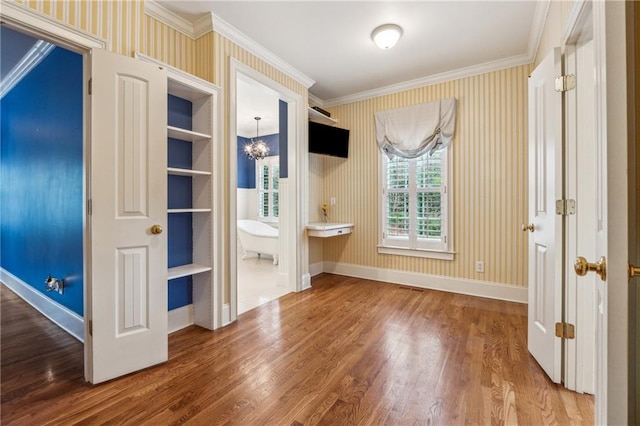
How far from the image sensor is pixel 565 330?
177 centimetres

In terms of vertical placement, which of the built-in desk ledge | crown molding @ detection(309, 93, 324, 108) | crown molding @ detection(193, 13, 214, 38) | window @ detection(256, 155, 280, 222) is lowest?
the built-in desk ledge

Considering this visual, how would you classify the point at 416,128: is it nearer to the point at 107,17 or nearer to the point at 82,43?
the point at 107,17

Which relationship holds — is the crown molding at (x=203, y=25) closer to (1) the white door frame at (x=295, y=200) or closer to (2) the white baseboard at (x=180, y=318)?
(1) the white door frame at (x=295, y=200)

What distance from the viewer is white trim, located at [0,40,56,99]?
271 centimetres

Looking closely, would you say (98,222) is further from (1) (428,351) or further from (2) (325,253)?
(2) (325,253)

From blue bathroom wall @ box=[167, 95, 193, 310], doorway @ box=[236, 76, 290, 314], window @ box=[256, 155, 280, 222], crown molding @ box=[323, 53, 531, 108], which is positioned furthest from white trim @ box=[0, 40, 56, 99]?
window @ box=[256, 155, 280, 222]

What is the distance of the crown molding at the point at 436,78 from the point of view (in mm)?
3340

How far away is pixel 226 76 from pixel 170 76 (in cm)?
65

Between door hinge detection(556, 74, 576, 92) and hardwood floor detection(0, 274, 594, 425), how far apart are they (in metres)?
1.86

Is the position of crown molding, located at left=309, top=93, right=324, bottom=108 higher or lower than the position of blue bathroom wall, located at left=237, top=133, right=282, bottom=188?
higher

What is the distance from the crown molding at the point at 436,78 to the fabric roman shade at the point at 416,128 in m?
0.30

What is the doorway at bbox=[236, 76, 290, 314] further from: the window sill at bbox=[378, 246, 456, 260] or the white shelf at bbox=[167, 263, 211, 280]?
the window sill at bbox=[378, 246, 456, 260]

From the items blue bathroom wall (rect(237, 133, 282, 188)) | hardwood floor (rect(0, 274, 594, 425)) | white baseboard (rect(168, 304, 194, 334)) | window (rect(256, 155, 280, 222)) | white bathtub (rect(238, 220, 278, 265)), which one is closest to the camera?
hardwood floor (rect(0, 274, 594, 425))

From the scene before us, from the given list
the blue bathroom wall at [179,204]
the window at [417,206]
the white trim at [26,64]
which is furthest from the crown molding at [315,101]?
the white trim at [26,64]
